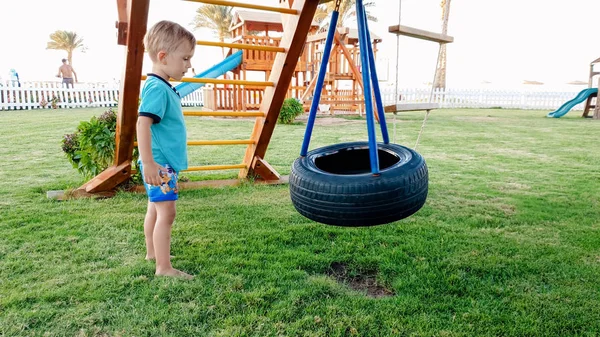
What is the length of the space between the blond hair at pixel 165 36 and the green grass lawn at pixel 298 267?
1.20 metres

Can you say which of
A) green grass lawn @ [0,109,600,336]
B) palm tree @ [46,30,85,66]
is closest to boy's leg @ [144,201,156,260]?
Answer: green grass lawn @ [0,109,600,336]

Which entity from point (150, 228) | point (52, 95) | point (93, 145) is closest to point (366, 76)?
point (150, 228)

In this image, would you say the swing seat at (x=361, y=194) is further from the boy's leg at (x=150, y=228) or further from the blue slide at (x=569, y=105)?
the blue slide at (x=569, y=105)

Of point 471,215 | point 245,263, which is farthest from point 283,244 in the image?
point 471,215

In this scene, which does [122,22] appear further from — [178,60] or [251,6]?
[178,60]

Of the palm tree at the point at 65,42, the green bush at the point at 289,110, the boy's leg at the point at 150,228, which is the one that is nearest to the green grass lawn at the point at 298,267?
the boy's leg at the point at 150,228

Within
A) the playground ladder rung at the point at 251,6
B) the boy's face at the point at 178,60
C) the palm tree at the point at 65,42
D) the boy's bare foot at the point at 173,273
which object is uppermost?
the palm tree at the point at 65,42

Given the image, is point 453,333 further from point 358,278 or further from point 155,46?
point 155,46

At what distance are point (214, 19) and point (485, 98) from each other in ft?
87.3

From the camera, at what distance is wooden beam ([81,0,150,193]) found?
2865mm

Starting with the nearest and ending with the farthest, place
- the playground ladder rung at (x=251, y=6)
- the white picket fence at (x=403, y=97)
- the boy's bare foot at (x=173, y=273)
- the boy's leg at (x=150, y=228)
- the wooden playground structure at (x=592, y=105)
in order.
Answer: the boy's bare foot at (x=173, y=273) < the boy's leg at (x=150, y=228) < the playground ladder rung at (x=251, y=6) < the wooden playground structure at (x=592, y=105) < the white picket fence at (x=403, y=97)

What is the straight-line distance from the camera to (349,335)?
1.71 meters

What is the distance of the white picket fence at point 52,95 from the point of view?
1569cm

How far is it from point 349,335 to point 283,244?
1.06 metres
